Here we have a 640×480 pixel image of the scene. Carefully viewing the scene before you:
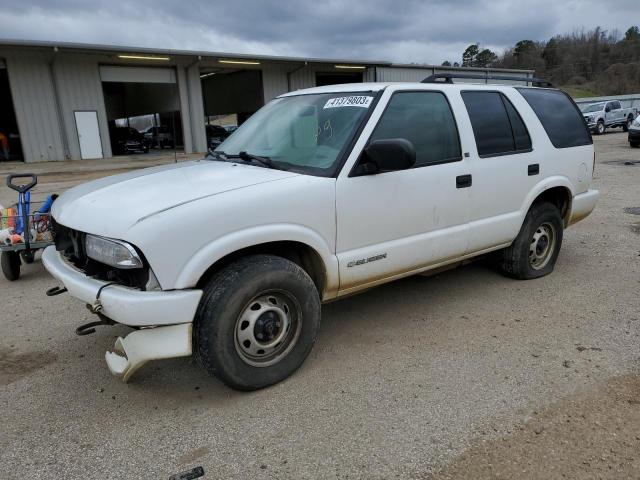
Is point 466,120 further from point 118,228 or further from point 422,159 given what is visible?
point 118,228

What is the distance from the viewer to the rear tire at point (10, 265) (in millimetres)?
5309

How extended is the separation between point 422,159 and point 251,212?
1.51m

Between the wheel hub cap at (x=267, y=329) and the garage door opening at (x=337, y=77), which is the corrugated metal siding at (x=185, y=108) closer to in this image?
the garage door opening at (x=337, y=77)

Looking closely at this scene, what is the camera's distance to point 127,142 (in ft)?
88.0

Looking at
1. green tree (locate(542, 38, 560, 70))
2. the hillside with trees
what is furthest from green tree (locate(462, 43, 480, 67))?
green tree (locate(542, 38, 560, 70))

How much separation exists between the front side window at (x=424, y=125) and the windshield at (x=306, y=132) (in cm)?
20

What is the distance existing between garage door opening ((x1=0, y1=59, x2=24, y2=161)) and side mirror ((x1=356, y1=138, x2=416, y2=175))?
22.5m

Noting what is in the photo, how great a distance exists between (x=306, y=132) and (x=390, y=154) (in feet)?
2.59

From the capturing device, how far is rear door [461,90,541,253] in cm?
403

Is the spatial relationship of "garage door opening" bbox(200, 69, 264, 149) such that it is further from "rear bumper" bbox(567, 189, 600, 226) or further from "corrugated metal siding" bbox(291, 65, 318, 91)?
"rear bumper" bbox(567, 189, 600, 226)

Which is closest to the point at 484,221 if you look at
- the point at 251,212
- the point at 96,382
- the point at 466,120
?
the point at 466,120

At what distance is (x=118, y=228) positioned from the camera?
259 cm

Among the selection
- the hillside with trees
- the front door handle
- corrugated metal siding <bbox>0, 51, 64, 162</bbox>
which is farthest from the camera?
the hillside with trees

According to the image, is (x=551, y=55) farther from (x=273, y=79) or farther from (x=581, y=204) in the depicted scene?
(x=581, y=204)
